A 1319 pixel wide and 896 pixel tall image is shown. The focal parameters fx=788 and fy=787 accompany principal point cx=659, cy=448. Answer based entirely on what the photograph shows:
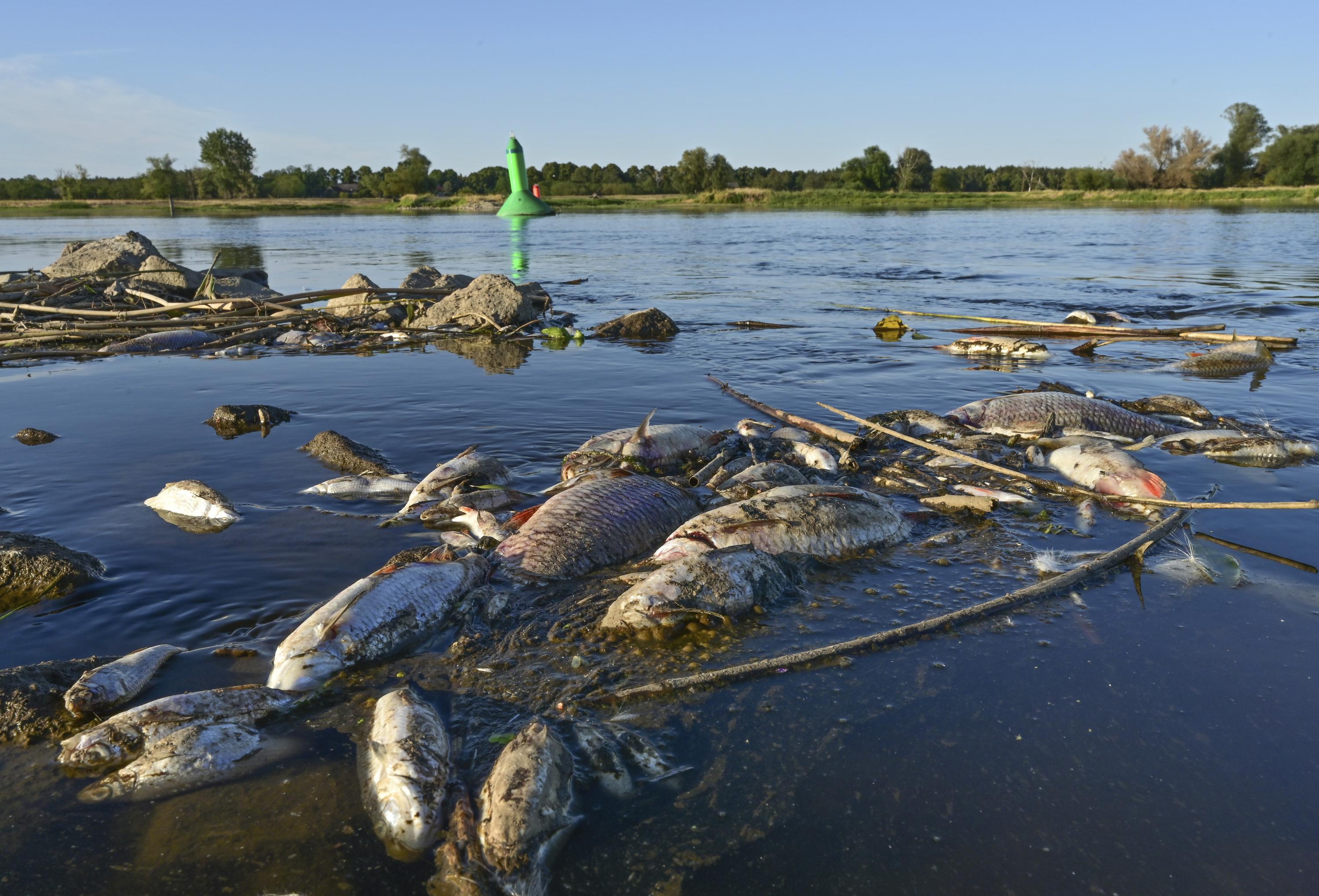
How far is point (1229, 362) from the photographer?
1027cm

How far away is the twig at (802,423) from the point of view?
667cm

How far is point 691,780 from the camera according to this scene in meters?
2.83

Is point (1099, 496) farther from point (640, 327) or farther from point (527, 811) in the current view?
point (640, 327)

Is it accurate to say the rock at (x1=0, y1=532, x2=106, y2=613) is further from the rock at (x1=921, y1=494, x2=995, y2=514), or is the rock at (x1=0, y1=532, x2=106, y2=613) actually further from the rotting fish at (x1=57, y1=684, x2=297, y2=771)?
the rock at (x1=921, y1=494, x2=995, y2=514)

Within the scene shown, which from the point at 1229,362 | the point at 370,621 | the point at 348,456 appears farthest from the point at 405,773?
the point at 1229,362

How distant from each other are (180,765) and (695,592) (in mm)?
2217

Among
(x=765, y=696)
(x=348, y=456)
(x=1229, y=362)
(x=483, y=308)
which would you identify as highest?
(x=483, y=308)

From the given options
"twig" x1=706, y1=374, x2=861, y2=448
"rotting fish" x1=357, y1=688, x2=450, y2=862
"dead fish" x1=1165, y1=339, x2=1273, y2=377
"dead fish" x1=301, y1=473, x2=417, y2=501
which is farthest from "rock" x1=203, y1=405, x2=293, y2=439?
"dead fish" x1=1165, y1=339, x2=1273, y2=377

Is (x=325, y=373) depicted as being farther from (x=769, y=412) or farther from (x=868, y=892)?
(x=868, y=892)

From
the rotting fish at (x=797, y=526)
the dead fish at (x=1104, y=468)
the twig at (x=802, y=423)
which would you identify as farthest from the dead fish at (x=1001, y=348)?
the rotting fish at (x=797, y=526)

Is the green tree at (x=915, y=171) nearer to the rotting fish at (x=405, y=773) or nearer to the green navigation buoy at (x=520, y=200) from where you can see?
the green navigation buoy at (x=520, y=200)

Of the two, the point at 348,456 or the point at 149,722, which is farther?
the point at 348,456


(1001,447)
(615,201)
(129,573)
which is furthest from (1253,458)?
(615,201)

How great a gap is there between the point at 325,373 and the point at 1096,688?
1009cm
